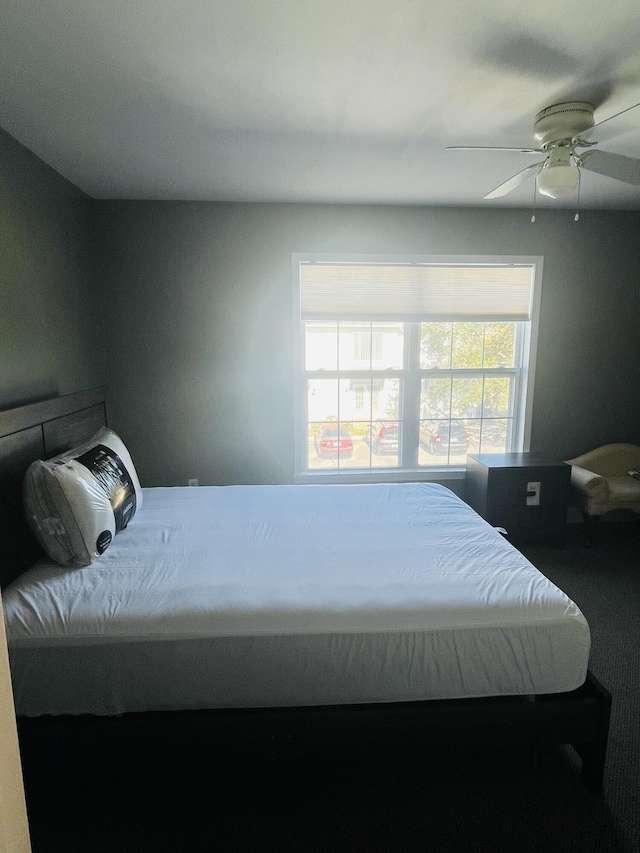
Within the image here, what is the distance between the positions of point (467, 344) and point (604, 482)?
140 cm

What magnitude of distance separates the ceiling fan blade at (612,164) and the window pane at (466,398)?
1958mm

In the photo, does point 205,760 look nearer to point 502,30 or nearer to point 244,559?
point 244,559

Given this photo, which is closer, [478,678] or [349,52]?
[478,678]

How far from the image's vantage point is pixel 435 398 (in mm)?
3900

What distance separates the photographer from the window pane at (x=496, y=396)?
391 cm

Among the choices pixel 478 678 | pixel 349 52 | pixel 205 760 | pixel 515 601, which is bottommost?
pixel 205 760

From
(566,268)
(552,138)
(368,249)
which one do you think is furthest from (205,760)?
(566,268)

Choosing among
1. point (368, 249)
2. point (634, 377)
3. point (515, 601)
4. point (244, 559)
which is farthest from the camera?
point (634, 377)

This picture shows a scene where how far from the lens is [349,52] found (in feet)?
5.39

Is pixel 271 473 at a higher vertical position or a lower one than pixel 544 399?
lower

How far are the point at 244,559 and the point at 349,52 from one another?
→ 1881mm

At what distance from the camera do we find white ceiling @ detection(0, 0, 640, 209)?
1472 millimetres

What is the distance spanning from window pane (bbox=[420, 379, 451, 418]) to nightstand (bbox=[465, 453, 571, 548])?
Result: 0.60 m

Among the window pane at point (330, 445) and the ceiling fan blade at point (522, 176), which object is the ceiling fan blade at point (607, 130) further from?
the window pane at point (330, 445)
